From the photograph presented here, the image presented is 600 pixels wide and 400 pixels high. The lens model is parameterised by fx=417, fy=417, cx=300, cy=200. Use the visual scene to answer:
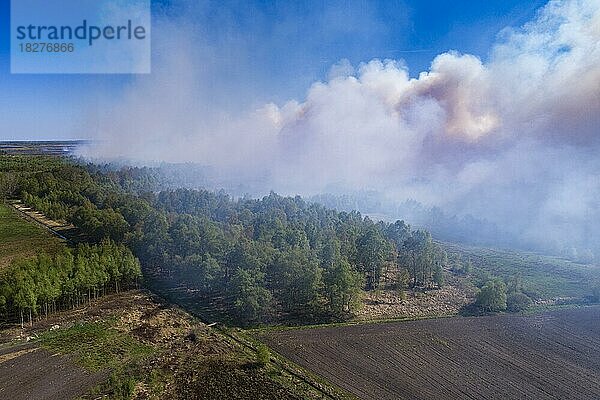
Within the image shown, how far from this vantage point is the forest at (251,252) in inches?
1442

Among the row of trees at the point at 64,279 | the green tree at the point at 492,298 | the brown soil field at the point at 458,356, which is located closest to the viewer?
the brown soil field at the point at 458,356

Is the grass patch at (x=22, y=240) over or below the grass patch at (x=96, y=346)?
over

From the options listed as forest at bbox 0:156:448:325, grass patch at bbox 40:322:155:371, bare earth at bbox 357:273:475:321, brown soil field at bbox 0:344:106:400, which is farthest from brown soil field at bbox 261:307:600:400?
brown soil field at bbox 0:344:106:400

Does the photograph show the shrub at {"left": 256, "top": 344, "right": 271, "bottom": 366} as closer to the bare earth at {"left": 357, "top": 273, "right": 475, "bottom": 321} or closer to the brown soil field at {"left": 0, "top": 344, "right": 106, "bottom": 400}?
the brown soil field at {"left": 0, "top": 344, "right": 106, "bottom": 400}

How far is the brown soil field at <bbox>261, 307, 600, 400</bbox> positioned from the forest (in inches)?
186

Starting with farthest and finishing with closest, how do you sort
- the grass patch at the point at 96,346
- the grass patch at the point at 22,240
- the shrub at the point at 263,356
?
the grass patch at the point at 22,240
the shrub at the point at 263,356
the grass patch at the point at 96,346

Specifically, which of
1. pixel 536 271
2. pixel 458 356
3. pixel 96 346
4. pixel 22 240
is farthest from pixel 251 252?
pixel 536 271

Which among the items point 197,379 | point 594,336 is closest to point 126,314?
point 197,379

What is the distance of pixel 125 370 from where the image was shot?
25.5 metres

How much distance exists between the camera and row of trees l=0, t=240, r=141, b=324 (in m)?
31.1

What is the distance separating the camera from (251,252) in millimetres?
41156

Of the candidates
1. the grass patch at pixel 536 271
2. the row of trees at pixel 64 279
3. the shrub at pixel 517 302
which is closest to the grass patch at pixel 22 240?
the row of trees at pixel 64 279

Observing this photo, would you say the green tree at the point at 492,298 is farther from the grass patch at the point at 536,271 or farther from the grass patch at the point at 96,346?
the grass patch at the point at 96,346

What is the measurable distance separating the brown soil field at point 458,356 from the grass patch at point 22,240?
33.3m
